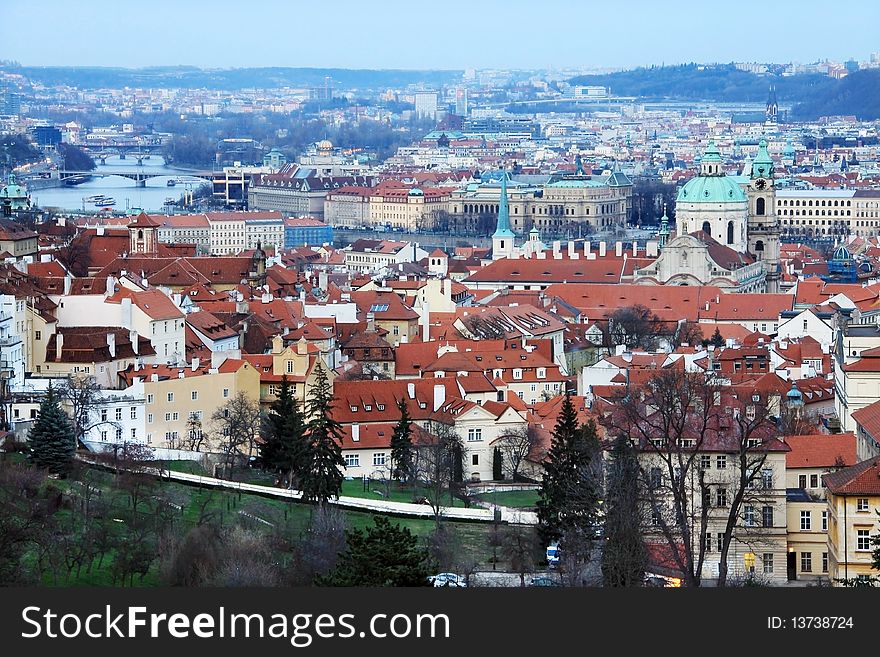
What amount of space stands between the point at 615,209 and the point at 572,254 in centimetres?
3779

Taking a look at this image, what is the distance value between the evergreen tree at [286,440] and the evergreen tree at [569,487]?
2.67 metres

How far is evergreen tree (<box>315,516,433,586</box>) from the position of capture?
15.7 meters

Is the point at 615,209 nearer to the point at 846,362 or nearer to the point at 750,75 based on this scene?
the point at 846,362

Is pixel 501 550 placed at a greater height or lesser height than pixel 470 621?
lesser

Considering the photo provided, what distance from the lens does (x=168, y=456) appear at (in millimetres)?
26125

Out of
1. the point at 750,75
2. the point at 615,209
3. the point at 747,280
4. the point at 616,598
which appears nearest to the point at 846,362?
the point at 616,598

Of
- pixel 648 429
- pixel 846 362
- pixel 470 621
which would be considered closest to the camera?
pixel 470 621

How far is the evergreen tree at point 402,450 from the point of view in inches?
1046

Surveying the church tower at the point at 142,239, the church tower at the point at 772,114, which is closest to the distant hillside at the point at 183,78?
the church tower at the point at 772,114

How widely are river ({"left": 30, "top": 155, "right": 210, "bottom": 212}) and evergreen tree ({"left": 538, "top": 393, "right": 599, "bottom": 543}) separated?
6764cm

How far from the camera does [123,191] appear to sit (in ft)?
384

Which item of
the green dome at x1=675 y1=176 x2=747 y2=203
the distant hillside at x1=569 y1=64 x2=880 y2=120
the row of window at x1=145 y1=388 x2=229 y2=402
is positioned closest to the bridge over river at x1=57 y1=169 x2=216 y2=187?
the distant hillside at x1=569 y1=64 x2=880 y2=120

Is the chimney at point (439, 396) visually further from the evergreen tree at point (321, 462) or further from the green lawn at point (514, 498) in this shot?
the evergreen tree at point (321, 462)

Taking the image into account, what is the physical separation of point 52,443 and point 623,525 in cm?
722
